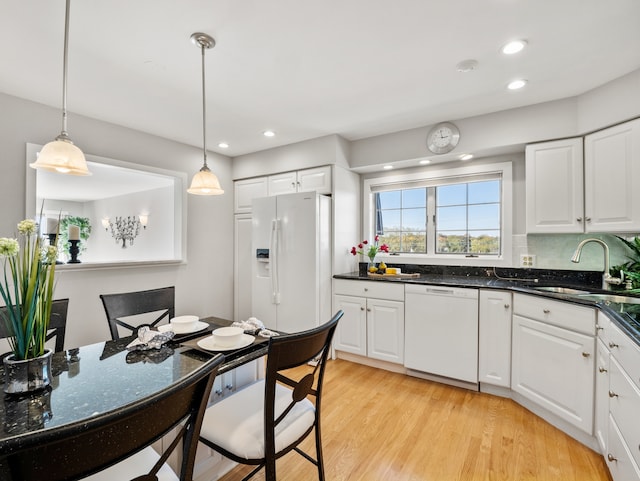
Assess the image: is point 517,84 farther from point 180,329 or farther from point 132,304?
point 132,304

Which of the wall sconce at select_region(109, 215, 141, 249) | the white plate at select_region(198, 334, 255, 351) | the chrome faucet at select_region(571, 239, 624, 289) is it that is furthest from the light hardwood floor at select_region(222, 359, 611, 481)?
the wall sconce at select_region(109, 215, 141, 249)

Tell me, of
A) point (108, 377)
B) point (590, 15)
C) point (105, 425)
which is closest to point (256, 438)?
point (108, 377)

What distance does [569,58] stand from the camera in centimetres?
196

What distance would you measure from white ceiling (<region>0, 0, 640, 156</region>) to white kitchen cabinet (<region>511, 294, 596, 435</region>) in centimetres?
158

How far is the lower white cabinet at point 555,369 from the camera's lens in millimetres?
1905

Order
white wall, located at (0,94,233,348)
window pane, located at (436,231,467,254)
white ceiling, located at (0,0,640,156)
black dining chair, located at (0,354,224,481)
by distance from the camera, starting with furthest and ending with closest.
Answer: window pane, located at (436,231,467,254) → white wall, located at (0,94,233,348) → white ceiling, located at (0,0,640,156) → black dining chair, located at (0,354,224,481)

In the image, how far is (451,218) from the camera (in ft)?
11.0

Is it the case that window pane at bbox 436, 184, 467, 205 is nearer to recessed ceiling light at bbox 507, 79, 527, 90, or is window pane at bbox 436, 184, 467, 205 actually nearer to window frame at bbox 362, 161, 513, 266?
window frame at bbox 362, 161, 513, 266

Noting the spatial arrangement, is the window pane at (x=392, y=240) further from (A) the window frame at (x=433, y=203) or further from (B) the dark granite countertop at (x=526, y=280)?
(B) the dark granite countertop at (x=526, y=280)

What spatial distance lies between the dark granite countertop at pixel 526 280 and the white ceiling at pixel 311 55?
4.83ft

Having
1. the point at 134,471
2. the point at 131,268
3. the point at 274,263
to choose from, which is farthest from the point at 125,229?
the point at 134,471

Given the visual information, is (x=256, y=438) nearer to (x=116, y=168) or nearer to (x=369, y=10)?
(x=369, y=10)

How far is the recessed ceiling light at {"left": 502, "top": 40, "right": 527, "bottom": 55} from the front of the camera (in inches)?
71.1

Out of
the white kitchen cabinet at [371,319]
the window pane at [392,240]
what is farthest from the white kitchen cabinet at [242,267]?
the window pane at [392,240]
